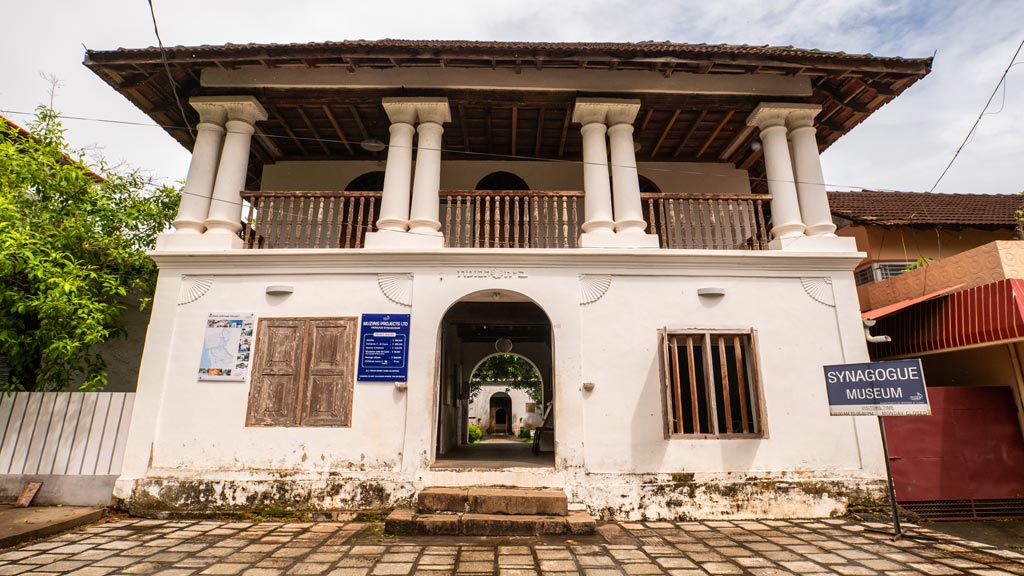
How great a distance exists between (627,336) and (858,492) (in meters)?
3.18

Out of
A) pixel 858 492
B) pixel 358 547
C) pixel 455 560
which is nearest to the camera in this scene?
pixel 455 560

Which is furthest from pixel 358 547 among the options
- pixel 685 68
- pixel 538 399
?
pixel 538 399

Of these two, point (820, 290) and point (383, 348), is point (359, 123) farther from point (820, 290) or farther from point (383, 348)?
point (820, 290)

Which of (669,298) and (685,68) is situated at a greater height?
(685,68)

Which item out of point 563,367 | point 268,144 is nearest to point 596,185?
point 563,367

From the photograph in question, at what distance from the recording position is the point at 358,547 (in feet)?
15.1

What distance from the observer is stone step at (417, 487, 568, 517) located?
526cm

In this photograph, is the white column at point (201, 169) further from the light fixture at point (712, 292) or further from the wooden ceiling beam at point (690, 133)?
the wooden ceiling beam at point (690, 133)

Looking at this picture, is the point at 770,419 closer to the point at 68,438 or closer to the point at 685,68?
the point at 685,68

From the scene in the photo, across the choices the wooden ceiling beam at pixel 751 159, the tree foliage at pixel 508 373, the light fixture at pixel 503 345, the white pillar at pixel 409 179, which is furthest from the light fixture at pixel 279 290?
the tree foliage at pixel 508 373

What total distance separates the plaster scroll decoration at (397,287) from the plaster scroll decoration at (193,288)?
2244mm

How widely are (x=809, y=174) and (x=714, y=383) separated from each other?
341cm

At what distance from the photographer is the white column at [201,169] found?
6695mm

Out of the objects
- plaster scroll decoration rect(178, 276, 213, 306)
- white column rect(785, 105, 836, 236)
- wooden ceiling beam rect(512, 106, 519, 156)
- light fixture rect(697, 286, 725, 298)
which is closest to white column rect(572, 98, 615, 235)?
wooden ceiling beam rect(512, 106, 519, 156)
